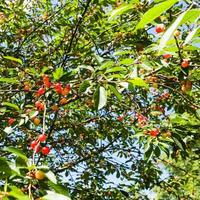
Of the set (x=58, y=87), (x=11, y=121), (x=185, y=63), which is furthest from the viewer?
(x=11, y=121)

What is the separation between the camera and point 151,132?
3066 mm

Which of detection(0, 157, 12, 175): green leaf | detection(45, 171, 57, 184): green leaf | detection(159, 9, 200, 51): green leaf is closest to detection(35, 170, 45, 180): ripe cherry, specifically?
detection(45, 171, 57, 184): green leaf

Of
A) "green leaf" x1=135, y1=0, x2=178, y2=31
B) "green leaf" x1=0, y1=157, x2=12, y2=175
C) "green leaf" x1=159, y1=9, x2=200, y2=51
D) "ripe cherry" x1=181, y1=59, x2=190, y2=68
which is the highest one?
"green leaf" x1=135, y1=0, x2=178, y2=31

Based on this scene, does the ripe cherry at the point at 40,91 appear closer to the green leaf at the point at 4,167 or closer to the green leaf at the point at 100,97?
the green leaf at the point at 100,97

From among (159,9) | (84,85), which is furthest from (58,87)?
(159,9)

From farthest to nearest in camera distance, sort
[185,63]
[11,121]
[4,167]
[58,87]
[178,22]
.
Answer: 1. [11,121]
2. [58,87]
3. [185,63]
4. [4,167]
5. [178,22]

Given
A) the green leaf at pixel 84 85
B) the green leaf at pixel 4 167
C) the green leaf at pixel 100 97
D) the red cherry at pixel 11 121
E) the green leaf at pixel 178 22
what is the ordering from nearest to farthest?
the green leaf at pixel 178 22, the green leaf at pixel 4 167, the green leaf at pixel 100 97, the green leaf at pixel 84 85, the red cherry at pixel 11 121

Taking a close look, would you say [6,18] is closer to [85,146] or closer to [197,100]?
[85,146]

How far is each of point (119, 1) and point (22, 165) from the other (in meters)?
3.74

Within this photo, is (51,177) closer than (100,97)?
Yes

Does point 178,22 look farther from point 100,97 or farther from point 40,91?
point 40,91

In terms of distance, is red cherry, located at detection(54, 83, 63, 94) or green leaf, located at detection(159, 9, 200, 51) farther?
red cherry, located at detection(54, 83, 63, 94)

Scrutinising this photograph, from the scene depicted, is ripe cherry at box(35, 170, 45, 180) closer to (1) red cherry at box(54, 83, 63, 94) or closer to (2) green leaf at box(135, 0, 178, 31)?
(2) green leaf at box(135, 0, 178, 31)

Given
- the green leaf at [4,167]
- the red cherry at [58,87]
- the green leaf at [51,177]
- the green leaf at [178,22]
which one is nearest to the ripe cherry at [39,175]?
the green leaf at [51,177]
